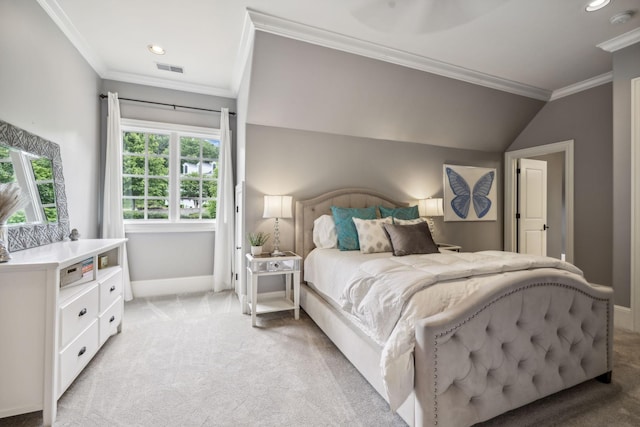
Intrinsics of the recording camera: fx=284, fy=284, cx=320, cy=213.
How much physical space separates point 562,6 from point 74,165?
14.9 feet

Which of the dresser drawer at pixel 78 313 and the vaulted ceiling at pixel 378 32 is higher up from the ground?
the vaulted ceiling at pixel 378 32

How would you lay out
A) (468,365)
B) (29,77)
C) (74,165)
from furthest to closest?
(74,165) < (29,77) < (468,365)

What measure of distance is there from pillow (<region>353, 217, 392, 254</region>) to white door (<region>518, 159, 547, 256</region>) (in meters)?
3.02

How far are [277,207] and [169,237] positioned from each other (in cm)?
170

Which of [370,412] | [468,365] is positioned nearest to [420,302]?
[468,365]

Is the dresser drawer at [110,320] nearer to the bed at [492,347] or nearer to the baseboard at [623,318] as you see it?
the bed at [492,347]

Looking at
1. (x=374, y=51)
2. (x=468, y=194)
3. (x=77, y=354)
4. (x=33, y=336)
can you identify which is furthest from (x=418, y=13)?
(x=77, y=354)

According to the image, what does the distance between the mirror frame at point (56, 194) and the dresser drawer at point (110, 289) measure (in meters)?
0.52

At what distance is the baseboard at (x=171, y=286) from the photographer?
3.57 metres

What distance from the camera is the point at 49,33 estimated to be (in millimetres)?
2369

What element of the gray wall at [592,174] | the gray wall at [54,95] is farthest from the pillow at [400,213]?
the gray wall at [54,95]

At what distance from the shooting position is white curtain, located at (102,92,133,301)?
333 centimetres

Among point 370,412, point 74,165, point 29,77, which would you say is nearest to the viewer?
point 370,412

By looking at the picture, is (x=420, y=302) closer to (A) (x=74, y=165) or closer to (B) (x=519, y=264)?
(B) (x=519, y=264)
